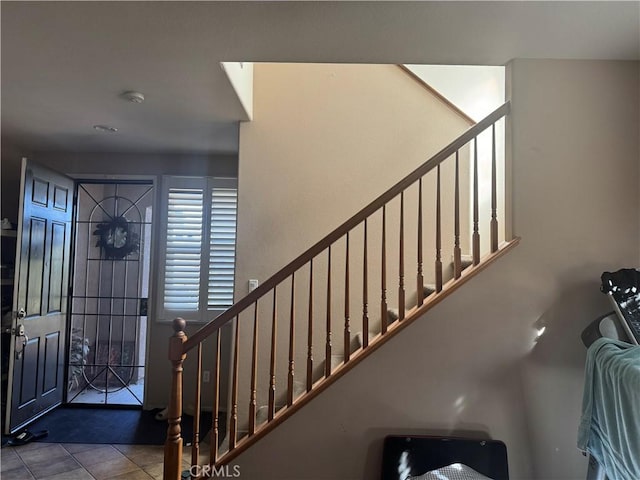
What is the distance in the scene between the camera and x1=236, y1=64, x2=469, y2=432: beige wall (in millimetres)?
2945

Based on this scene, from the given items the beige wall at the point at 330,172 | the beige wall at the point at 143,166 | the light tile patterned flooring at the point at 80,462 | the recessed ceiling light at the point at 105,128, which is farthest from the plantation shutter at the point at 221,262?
the light tile patterned flooring at the point at 80,462

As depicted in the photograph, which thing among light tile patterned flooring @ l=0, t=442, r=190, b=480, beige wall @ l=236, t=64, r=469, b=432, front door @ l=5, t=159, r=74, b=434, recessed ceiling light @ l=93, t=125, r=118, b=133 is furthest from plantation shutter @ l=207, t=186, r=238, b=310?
front door @ l=5, t=159, r=74, b=434

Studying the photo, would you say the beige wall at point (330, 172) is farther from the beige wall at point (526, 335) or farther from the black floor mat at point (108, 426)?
the black floor mat at point (108, 426)

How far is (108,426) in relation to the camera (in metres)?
3.30

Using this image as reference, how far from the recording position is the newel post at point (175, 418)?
188cm

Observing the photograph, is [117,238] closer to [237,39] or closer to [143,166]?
[143,166]

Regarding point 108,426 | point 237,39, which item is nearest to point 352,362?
point 237,39

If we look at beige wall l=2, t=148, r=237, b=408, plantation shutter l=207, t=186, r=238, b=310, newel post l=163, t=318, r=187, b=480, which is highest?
beige wall l=2, t=148, r=237, b=408

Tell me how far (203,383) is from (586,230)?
3171 millimetres

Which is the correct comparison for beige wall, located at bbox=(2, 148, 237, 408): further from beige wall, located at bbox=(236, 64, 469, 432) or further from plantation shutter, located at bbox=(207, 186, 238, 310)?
beige wall, located at bbox=(236, 64, 469, 432)

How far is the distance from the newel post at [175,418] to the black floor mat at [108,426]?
4.04 feet

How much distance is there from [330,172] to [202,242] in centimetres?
146

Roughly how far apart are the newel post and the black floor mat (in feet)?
4.04

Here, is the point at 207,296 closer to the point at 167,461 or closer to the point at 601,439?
the point at 167,461
